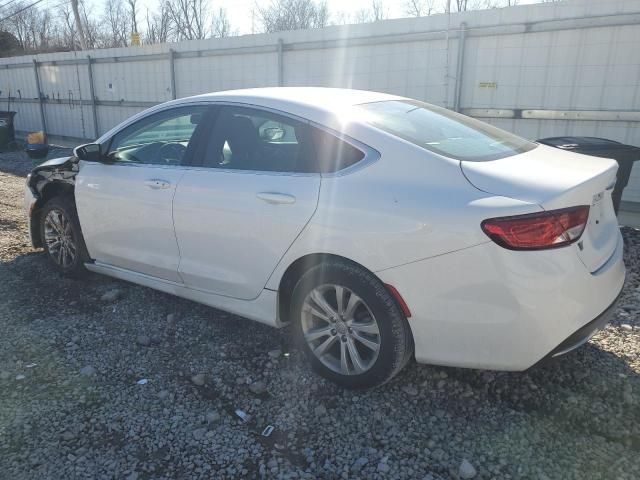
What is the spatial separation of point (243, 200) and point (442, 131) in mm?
1258

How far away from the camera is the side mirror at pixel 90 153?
420 centimetres

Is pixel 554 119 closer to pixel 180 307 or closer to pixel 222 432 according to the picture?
pixel 180 307

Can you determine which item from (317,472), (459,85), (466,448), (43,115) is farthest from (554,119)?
(43,115)

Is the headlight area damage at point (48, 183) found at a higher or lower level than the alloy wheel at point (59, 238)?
higher

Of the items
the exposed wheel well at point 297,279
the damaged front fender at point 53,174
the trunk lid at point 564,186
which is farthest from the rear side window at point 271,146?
the damaged front fender at point 53,174

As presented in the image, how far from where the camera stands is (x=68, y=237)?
4.64 metres

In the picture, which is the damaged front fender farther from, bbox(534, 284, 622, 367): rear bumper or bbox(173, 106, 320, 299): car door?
bbox(534, 284, 622, 367): rear bumper

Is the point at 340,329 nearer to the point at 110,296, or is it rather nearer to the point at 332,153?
the point at 332,153

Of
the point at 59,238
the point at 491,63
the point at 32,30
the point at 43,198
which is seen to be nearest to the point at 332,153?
the point at 59,238

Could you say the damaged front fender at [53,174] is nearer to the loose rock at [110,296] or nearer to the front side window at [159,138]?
the front side window at [159,138]

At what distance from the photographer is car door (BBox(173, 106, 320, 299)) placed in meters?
3.01

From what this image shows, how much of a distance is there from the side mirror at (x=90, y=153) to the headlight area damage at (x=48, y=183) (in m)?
0.09

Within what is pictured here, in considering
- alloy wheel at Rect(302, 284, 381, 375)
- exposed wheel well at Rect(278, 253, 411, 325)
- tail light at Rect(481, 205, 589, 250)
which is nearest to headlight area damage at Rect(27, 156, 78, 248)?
exposed wheel well at Rect(278, 253, 411, 325)

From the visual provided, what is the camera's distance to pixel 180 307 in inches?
165
